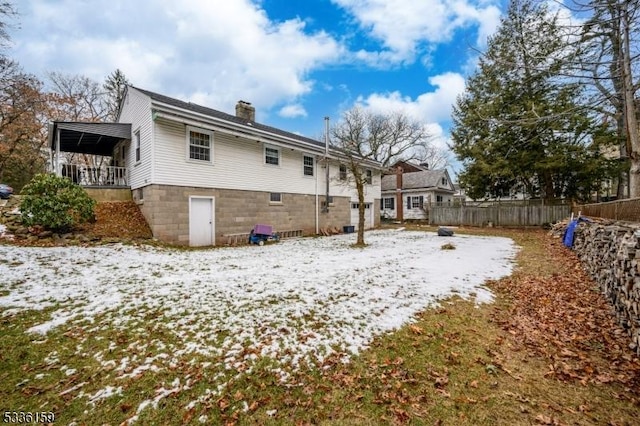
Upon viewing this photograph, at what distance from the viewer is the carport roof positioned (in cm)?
1127

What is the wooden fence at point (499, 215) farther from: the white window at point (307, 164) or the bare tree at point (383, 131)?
the bare tree at point (383, 131)

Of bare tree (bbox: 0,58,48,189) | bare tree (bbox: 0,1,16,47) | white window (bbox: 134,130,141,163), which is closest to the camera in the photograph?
bare tree (bbox: 0,1,16,47)

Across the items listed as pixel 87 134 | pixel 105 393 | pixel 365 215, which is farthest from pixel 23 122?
pixel 105 393

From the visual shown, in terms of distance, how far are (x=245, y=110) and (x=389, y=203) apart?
727 inches

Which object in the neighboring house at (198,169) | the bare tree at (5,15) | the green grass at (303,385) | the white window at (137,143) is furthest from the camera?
the white window at (137,143)

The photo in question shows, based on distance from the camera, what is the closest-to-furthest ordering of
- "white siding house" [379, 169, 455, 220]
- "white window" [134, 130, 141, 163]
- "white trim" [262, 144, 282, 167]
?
"white window" [134, 130, 141, 163], "white trim" [262, 144, 282, 167], "white siding house" [379, 169, 455, 220]

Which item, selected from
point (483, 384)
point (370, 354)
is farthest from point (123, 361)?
point (483, 384)

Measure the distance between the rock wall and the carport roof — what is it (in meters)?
16.5

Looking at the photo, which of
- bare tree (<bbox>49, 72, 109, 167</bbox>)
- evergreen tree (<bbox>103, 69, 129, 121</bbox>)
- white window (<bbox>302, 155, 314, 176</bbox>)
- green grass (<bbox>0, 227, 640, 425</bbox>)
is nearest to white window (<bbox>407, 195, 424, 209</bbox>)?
white window (<bbox>302, 155, 314, 176</bbox>)

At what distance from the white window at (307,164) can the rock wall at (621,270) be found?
12486 mm

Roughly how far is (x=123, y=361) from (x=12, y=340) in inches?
66.5

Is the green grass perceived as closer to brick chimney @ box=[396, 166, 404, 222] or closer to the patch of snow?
the patch of snow

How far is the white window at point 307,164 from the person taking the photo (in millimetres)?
15938

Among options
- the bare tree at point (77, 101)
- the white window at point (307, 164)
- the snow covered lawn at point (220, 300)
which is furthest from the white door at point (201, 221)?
the bare tree at point (77, 101)
